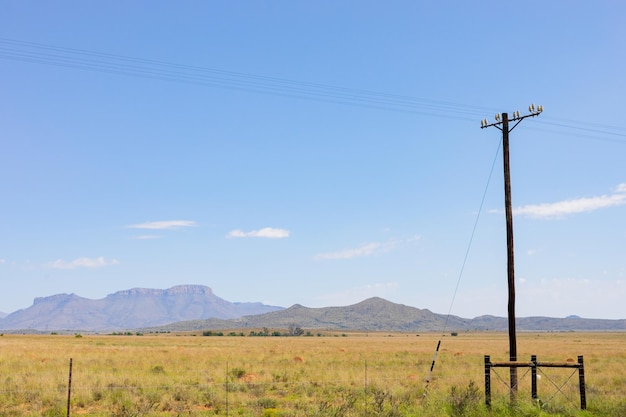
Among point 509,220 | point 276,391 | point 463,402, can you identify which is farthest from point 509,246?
point 276,391

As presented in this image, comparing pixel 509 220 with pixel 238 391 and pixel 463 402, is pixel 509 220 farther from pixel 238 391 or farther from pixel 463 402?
pixel 238 391

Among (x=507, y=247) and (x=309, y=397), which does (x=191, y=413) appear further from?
(x=507, y=247)

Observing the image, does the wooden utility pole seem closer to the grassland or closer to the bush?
the grassland

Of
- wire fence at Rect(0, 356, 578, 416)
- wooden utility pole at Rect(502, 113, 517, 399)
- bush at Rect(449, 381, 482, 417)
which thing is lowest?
wire fence at Rect(0, 356, 578, 416)

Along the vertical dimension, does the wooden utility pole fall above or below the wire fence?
above

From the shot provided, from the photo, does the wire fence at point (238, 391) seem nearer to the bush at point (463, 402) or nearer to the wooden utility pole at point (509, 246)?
the bush at point (463, 402)

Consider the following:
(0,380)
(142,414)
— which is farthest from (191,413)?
(0,380)

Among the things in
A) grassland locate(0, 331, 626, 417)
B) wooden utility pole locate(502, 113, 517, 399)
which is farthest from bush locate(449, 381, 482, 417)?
wooden utility pole locate(502, 113, 517, 399)

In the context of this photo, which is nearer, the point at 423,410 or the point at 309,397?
the point at 423,410

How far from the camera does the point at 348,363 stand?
141ft

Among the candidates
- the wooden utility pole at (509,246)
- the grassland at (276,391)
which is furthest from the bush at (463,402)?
the wooden utility pole at (509,246)

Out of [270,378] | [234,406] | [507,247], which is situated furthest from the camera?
[270,378]

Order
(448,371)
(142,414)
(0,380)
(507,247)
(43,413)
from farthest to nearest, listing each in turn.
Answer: (448,371)
(0,380)
(507,247)
(43,413)
(142,414)

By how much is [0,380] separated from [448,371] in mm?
25855
